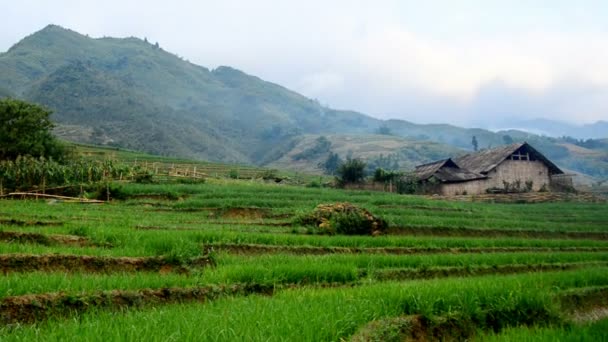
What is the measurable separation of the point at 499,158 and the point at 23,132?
144 ft

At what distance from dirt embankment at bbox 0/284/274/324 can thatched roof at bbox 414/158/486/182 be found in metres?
43.0

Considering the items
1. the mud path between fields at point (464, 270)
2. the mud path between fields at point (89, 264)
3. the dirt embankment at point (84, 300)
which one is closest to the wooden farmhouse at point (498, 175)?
the mud path between fields at point (464, 270)

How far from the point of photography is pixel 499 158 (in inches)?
1965

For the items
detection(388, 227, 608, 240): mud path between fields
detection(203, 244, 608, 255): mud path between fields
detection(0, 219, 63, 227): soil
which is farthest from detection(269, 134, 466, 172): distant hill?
detection(0, 219, 63, 227): soil

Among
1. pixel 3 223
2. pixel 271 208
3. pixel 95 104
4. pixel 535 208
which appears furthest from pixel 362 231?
pixel 95 104

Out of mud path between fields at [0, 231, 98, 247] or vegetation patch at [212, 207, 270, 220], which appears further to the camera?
vegetation patch at [212, 207, 270, 220]

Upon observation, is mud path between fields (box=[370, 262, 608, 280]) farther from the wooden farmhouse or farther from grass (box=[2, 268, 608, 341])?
the wooden farmhouse

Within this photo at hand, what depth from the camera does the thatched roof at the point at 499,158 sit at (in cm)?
4956

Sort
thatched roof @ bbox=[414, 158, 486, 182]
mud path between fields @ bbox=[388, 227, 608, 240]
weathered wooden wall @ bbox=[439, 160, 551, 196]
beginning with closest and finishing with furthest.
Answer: mud path between fields @ bbox=[388, 227, 608, 240] → weathered wooden wall @ bbox=[439, 160, 551, 196] → thatched roof @ bbox=[414, 158, 486, 182]

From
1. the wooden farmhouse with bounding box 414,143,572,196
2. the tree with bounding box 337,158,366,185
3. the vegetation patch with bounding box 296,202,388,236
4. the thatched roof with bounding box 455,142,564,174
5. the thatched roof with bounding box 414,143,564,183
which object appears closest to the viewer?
the vegetation patch with bounding box 296,202,388,236

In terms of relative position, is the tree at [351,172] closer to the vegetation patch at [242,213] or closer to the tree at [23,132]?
the vegetation patch at [242,213]

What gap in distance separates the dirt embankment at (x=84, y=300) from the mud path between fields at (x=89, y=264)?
216 centimetres

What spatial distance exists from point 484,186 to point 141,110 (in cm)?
11212

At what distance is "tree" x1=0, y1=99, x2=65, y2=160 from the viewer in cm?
3684
